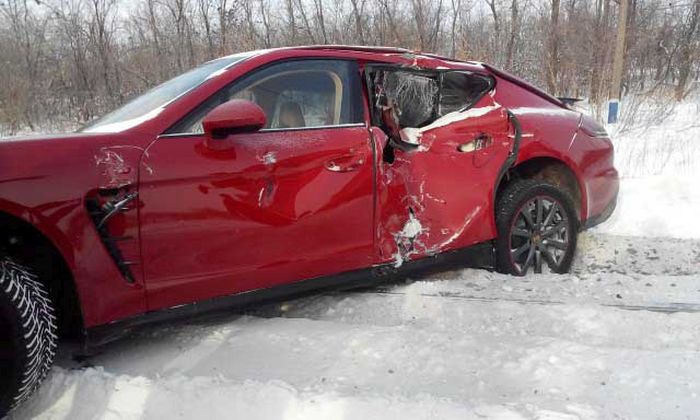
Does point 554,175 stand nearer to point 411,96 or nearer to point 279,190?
point 411,96

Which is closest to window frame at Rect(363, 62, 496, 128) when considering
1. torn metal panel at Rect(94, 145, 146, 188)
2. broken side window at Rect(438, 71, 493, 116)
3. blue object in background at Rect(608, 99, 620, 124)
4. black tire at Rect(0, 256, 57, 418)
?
broken side window at Rect(438, 71, 493, 116)

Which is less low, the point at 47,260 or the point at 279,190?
the point at 279,190

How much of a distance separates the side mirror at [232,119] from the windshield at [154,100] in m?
0.29

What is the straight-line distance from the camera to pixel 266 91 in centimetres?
282

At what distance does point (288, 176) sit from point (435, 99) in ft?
4.11

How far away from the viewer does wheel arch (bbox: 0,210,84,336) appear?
2.15 metres

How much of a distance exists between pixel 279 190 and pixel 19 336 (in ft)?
4.08

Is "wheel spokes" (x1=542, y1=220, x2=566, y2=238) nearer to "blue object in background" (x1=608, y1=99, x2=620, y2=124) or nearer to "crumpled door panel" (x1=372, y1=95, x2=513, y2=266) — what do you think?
"crumpled door panel" (x1=372, y1=95, x2=513, y2=266)

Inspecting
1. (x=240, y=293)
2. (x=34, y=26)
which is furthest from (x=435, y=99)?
(x=34, y=26)

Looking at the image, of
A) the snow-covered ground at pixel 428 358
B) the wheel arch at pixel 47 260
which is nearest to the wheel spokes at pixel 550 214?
the snow-covered ground at pixel 428 358

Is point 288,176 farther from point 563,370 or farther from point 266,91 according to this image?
point 563,370

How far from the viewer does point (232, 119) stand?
2414 millimetres

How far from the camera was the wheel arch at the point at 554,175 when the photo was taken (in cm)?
366

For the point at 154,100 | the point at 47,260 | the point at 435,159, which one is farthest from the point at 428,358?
the point at 154,100
